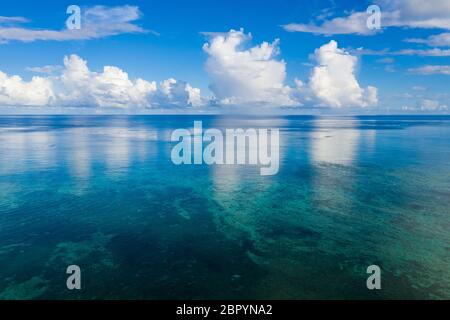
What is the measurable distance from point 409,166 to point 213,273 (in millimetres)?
41367

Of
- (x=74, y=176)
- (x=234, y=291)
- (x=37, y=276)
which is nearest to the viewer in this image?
(x=234, y=291)

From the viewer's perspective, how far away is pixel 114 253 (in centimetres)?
2133

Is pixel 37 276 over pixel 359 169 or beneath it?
beneath

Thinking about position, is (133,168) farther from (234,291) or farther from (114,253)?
(234,291)

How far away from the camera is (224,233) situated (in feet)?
81.4

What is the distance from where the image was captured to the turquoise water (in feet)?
59.1

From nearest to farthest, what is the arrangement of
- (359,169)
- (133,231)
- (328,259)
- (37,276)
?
(37,276)
(328,259)
(133,231)
(359,169)

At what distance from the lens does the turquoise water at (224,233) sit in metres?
18.0

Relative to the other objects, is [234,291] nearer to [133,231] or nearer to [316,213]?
[133,231]

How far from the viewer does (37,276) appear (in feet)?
61.4

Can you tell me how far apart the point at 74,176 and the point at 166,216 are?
795 inches

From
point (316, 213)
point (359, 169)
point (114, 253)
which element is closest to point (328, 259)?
point (316, 213)

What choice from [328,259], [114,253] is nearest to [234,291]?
[328,259]

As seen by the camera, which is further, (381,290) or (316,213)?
(316,213)
